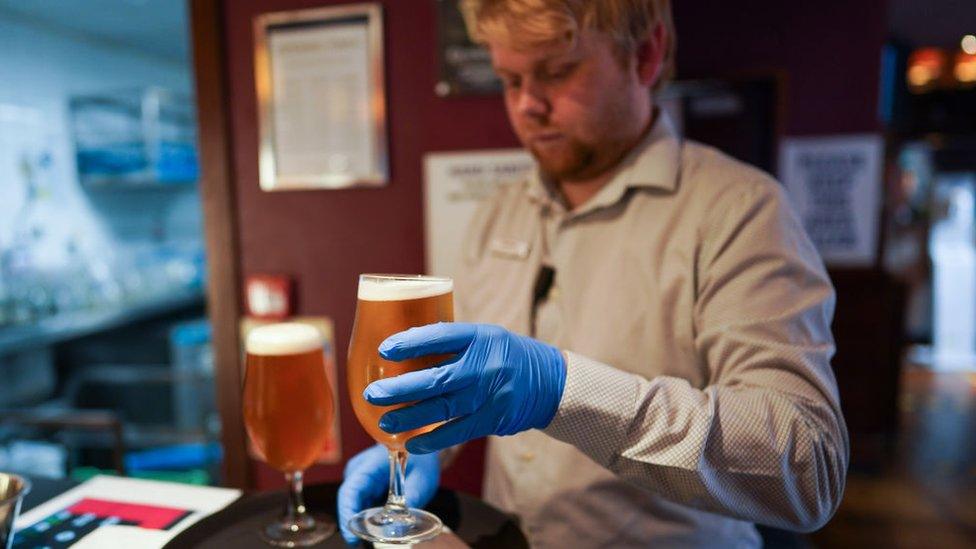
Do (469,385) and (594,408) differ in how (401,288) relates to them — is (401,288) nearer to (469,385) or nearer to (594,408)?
(469,385)

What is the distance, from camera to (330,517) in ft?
3.44

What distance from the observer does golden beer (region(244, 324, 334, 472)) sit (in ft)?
3.26

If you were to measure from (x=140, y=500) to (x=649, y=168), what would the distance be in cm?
123

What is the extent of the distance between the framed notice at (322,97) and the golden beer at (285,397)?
3.90 ft

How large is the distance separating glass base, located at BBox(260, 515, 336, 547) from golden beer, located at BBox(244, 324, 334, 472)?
9 centimetres

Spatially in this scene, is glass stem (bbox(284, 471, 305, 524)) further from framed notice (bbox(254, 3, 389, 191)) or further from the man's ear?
framed notice (bbox(254, 3, 389, 191))

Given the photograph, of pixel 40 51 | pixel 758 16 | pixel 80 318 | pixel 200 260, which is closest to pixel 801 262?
pixel 758 16

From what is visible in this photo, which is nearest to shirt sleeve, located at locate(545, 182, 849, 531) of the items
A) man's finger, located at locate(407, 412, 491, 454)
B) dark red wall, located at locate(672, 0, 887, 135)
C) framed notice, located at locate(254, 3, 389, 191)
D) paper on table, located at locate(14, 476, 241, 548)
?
man's finger, located at locate(407, 412, 491, 454)

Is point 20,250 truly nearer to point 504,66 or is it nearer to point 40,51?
point 40,51

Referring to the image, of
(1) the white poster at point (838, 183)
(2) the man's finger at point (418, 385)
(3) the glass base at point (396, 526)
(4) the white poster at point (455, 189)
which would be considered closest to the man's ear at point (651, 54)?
(4) the white poster at point (455, 189)

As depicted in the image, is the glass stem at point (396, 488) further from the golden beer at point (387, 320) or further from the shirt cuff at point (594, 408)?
the shirt cuff at point (594, 408)

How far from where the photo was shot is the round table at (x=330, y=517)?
0.96 meters

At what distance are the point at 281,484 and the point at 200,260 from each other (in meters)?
3.97

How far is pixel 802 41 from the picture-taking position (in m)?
3.60
